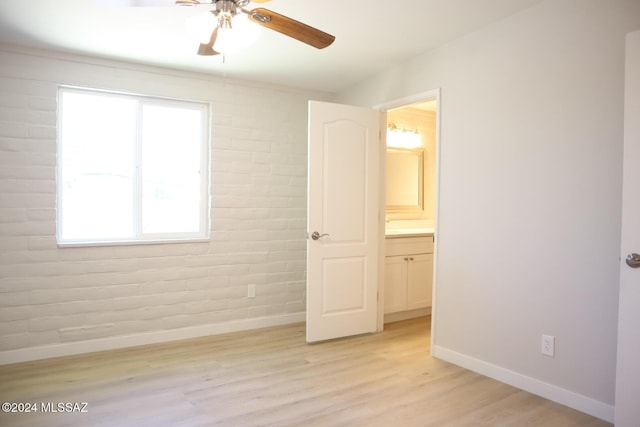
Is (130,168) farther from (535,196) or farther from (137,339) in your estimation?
(535,196)

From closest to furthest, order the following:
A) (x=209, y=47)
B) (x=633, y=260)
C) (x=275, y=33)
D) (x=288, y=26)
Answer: (x=288, y=26) → (x=633, y=260) → (x=209, y=47) → (x=275, y=33)

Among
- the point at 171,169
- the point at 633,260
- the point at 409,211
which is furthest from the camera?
the point at 409,211

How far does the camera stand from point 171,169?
3.93 meters

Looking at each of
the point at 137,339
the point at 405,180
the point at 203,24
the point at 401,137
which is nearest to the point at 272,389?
the point at 137,339

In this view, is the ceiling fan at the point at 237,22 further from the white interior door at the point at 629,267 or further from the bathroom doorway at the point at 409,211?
the bathroom doorway at the point at 409,211

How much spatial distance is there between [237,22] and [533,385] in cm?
268

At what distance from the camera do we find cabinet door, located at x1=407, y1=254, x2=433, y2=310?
4.39m

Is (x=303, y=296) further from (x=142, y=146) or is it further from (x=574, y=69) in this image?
(x=574, y=69)

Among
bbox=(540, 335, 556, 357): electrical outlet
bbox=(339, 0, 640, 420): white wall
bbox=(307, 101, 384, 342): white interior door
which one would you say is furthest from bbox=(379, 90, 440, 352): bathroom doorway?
bbox=(540, 335, 556, 357): electrical outlet

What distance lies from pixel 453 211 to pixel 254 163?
197 centimetres

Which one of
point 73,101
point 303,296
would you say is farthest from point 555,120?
point 73,101

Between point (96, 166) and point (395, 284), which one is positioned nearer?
point (96, 166)

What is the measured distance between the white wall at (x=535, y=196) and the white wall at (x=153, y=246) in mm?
1671

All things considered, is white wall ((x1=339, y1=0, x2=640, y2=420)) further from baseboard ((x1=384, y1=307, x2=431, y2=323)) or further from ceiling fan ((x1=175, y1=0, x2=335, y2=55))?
ceiling fan ((x1=175, y1=0, x2=335, y2=55))
